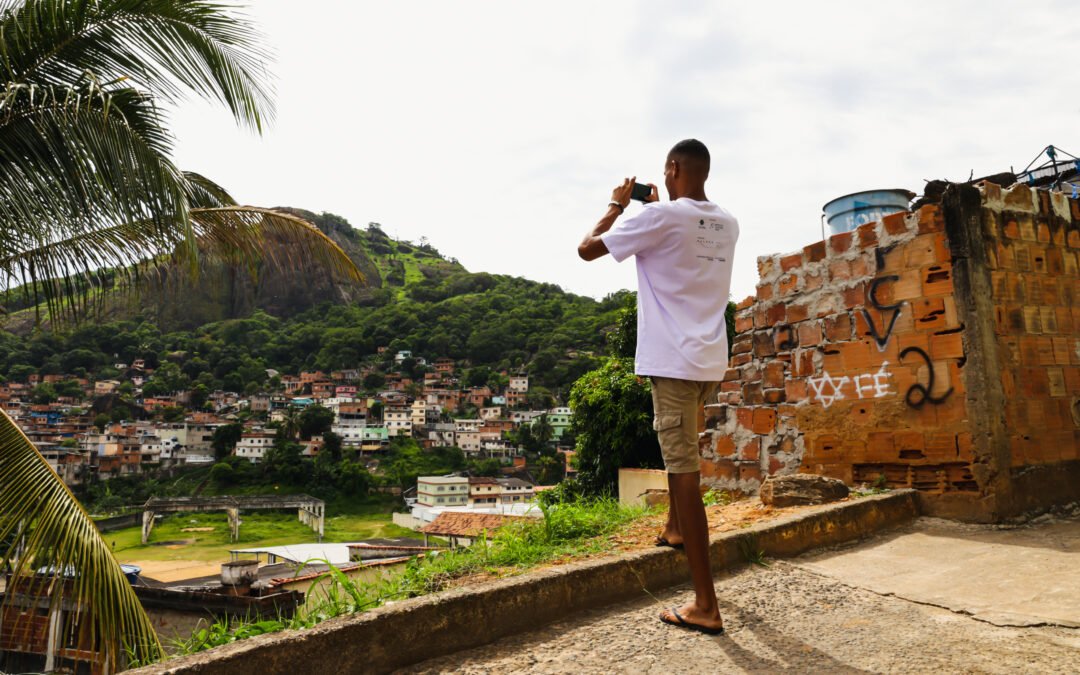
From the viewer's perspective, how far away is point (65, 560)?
131 inches

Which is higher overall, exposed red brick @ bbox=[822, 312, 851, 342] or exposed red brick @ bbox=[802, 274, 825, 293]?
exposed red brick @ bbox=[802, 274, 825, 293]

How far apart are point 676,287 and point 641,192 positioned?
608 mm

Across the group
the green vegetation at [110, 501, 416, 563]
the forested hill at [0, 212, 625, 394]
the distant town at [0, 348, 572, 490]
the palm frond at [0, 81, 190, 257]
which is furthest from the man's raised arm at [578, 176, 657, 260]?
the forested hill at [0, 212, 625, 394]

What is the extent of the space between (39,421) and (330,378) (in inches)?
1136

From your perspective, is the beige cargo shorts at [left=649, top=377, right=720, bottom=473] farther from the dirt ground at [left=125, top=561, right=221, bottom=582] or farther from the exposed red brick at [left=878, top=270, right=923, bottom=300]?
the dirt ground at [left=125, top=561, right=221, bottom=582]

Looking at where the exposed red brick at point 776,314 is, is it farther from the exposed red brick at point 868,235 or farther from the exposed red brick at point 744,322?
the exposed red brick at point 868,235

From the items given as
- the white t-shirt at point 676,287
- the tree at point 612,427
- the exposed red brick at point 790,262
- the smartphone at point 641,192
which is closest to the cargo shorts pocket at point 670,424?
the white t-shirt at point 676,287

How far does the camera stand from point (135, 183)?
4.53 metres

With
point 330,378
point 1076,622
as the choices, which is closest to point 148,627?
point 1076,622

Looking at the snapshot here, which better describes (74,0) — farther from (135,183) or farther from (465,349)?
(465,349)

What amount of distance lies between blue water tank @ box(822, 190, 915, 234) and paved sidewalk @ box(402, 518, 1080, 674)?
2684mm

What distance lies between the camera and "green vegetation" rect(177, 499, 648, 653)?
2020 mm

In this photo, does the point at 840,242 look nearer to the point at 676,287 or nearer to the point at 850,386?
the point at 850,386

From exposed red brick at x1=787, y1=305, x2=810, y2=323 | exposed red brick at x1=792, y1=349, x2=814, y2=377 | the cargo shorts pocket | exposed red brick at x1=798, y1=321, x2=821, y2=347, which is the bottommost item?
→ the cargo shorts pocket
